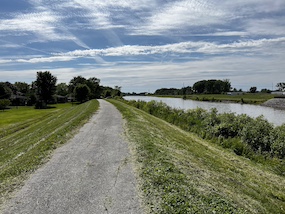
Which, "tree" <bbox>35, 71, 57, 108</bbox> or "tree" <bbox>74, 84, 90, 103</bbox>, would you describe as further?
"tree" <bbox>74, 84, 90, 103</bbox>

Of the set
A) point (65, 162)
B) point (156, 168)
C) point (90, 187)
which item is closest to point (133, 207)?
point (90, 187)

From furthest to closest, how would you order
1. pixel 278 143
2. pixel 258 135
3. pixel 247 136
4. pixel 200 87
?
pixel 200 87
pixel 247 136
pixel 258 135
pixel 278 143

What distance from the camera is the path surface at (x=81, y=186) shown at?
4668mm

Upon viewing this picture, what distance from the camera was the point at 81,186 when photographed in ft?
18.2

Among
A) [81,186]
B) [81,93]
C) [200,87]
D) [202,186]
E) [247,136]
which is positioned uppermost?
[200,87]

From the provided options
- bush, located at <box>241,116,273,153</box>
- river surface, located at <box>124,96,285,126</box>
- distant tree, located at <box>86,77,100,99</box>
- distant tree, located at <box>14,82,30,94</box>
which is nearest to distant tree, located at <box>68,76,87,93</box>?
distant tree, located at <box>86,77,100,99</box>

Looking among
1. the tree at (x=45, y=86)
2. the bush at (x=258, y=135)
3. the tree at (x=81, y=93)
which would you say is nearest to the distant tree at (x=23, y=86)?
the tree at (x=45, y=86)

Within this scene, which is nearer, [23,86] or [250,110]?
[250,110]

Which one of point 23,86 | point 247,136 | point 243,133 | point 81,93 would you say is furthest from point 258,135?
point 23,86

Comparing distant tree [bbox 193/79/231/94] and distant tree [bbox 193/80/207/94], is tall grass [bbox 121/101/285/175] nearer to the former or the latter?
distant tree [bbox 193/79/231/94]

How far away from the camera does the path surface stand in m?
4.67

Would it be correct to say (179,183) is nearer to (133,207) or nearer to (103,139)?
(133,207)

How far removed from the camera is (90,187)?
18.1 ft

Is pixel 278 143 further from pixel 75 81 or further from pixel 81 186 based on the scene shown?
pixel 75 81
